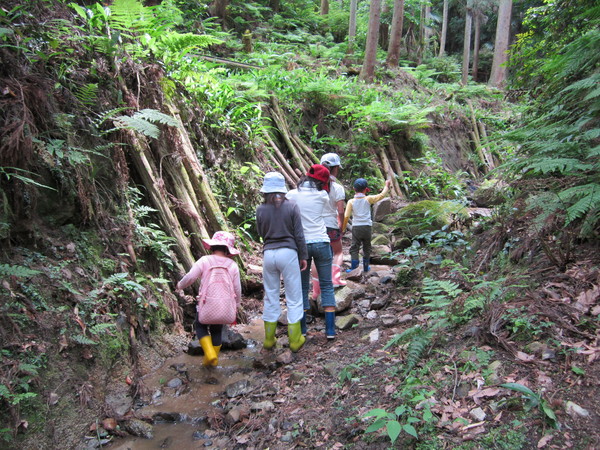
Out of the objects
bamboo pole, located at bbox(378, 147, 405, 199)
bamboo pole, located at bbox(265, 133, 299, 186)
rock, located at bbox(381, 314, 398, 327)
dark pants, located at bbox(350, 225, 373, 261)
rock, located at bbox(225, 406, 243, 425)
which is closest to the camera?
rock, located at bbox(225, 406, 243, 425)

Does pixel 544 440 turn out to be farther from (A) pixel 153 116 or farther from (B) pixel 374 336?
(A) pixel 153 116

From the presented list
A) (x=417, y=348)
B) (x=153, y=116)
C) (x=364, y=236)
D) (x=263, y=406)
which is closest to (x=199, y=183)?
(x=153, y=116)

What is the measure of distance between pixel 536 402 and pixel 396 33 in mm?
17596

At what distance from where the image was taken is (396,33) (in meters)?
17.1

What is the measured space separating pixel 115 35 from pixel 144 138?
1.39m

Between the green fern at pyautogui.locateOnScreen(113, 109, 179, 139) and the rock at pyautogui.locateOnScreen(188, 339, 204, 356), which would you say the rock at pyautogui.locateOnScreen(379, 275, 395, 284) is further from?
the green fern at pyautogui.locateOnScreen(113, 109, 179, 139)

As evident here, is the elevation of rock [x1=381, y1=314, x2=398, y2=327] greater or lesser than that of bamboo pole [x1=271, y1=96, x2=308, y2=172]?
lesser

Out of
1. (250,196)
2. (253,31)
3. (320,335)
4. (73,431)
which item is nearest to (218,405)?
(73,431)

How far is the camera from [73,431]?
315cm

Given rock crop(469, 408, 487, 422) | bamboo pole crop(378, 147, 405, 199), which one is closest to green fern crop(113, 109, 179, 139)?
rock crop(469, 408, 487, 422)

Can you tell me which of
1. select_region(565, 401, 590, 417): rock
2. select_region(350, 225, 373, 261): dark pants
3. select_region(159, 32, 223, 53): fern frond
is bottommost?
select_region(350, 225, 373, 261): dark pants

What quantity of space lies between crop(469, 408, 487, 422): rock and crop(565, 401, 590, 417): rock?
1.51 feet

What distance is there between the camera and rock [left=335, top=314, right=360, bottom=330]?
16.9ft

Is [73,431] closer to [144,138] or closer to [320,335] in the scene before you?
[320,335]
